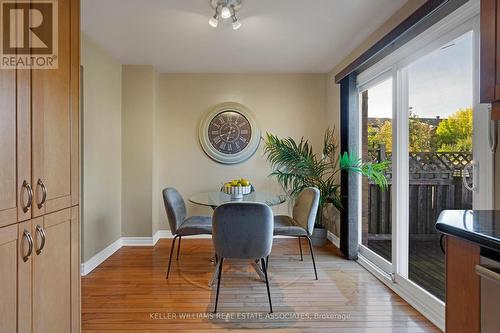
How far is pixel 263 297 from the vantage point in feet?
8.07

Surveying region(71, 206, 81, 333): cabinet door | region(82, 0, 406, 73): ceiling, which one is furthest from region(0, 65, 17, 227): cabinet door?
region(82, 0, 406, 73): ceiling

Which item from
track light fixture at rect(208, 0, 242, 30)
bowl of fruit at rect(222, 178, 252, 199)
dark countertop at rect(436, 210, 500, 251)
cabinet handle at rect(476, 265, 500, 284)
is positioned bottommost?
cabinet handle at rect(476, 265, 500, 284)

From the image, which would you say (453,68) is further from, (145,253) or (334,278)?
(145,253)

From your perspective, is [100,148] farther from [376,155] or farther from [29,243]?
[376,155]

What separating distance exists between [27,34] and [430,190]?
2.74 m

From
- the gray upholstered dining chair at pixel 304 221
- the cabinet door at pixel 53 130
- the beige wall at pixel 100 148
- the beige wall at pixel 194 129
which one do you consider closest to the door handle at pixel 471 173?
the gray upholstered dining chair at pixel 304 221

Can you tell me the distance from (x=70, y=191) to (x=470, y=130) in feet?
7.89

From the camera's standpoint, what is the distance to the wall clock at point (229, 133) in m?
4.19

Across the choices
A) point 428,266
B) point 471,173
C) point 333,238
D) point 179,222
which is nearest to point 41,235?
point 179,222

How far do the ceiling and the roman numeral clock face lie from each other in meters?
0.70

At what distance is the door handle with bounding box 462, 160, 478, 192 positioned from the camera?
1.75 m

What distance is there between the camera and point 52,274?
1.31 m

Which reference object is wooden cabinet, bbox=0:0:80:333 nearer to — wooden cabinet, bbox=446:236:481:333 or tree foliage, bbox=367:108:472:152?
wooden cabinet, bbox=446:236:481:333

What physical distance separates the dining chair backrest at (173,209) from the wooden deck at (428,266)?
Answer: 7.31 ft
